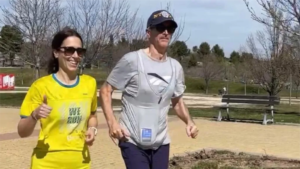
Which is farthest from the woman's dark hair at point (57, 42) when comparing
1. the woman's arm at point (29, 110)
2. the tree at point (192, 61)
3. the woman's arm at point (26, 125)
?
the tree at point (192, 61)

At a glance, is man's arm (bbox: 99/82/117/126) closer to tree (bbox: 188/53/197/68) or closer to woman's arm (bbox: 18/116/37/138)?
woman's arm (bbox: 18/116/37/138)

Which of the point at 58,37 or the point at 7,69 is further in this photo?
the point at 7,69

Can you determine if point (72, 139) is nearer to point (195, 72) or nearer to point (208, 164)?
point (208, 164)

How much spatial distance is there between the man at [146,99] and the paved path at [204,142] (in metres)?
3.95

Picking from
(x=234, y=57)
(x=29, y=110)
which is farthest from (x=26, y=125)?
(x=234, y=57)

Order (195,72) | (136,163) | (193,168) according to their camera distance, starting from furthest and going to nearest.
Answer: (195,72)
(193,168)
(136,163)

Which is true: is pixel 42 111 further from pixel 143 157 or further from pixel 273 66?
pixel 273 66

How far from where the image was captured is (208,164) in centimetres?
746

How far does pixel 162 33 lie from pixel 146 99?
0.52 meters

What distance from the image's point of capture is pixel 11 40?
30.9 m

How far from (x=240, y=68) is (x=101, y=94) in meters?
48.5

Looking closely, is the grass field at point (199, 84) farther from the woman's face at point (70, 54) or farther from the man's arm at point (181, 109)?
the woman's face at point (70, 54)

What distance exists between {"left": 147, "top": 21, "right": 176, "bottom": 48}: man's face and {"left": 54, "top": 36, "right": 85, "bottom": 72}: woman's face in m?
0.66

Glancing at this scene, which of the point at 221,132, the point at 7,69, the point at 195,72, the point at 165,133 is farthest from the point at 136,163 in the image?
the point at 7,69
